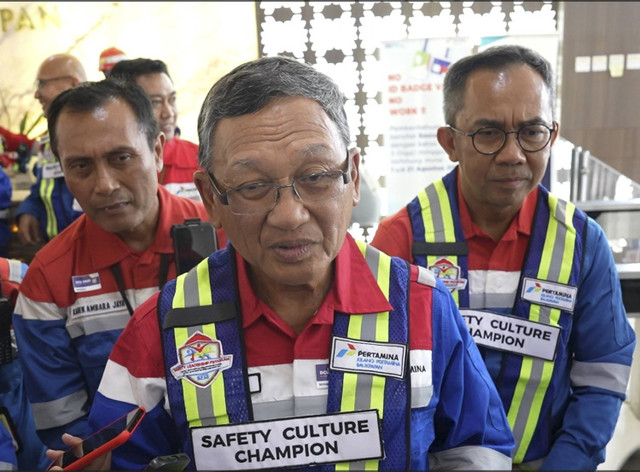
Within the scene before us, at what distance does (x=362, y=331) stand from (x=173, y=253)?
100cm

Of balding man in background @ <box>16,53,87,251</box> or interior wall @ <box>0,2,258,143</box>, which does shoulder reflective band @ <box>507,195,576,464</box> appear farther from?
interior wall @ <box>0,2,258,143</box>

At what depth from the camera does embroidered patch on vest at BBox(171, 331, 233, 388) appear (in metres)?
1.31

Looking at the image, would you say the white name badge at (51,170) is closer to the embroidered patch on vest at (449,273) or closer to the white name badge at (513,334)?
the embroidered patch on vest at (449,273)

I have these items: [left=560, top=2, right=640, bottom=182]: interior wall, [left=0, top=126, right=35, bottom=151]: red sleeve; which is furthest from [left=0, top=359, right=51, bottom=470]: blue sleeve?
[left=560, top=2, right=640, bottom=182]: interior wall

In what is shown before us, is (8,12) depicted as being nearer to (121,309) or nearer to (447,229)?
(121,309)

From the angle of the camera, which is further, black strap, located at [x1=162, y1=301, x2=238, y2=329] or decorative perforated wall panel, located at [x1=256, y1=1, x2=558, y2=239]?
decorative perforated wall panel, located at [x1=256, y1=1, x2=558, y2=239]

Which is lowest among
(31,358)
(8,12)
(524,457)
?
(524,457)

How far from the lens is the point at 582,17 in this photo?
16.2 ft

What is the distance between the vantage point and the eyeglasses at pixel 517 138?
6.19 ft

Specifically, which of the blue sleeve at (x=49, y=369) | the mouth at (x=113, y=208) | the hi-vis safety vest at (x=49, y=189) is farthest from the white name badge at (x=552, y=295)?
the hi-vis safety vest at (x=49, y=189)

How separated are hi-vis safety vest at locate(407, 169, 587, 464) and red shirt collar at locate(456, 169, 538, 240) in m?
0.03

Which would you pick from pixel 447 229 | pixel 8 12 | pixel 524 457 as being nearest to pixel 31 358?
pixel 447 229

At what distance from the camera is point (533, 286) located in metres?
1.91

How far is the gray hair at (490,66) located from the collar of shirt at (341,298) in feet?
2.78
